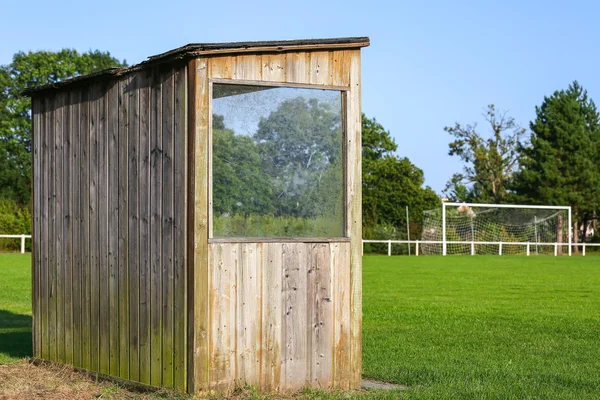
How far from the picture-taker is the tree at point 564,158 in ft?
228

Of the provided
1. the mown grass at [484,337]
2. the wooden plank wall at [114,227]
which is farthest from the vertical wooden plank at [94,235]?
the mown grass at [484,337]

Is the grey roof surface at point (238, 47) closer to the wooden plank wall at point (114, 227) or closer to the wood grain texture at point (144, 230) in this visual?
the wooden plank wall at point (114, 227)

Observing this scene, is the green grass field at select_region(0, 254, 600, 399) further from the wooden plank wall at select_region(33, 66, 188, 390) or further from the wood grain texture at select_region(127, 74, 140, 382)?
the wood grain texture at select_region(127, 74, 140, 382)

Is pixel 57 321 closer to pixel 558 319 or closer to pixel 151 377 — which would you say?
pixel 151 377

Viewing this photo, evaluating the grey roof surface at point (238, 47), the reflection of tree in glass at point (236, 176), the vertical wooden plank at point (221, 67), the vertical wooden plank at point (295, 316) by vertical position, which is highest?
the grey roof surface at point (238, 47)

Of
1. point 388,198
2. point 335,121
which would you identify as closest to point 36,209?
point 335,121

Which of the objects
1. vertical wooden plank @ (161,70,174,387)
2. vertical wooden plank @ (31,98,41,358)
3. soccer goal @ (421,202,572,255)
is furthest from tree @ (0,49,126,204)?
vertical wooden plank @ (161,70,174,387)

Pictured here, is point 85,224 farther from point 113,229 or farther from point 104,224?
point 113,229

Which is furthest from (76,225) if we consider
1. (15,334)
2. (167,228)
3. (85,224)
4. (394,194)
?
(394,194)

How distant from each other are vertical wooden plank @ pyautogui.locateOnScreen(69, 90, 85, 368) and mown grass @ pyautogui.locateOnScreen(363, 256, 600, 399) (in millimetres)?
2938

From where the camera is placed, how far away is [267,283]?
802 centimetres

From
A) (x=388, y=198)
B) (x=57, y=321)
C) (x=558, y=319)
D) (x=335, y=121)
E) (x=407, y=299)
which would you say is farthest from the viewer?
(x=388, y=198)

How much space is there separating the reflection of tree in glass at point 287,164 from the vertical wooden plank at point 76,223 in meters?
2.19

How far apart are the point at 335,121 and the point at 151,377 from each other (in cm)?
277
